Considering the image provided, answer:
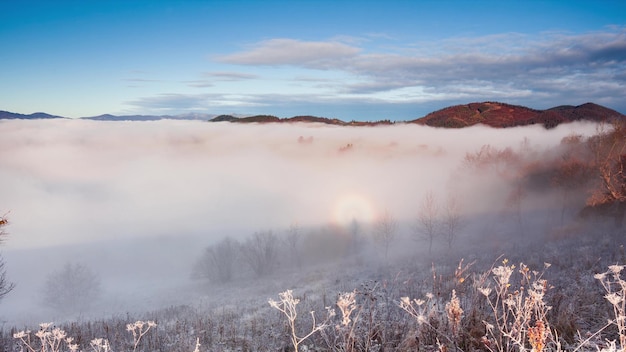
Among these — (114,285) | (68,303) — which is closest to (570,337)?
(68,303)

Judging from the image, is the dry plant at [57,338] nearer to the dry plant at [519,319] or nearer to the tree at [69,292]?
the dry plant at [519,319]

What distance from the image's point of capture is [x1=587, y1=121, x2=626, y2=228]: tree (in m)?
31.6

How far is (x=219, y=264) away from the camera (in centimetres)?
6675

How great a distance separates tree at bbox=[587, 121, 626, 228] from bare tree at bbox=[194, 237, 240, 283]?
5394 centimetres

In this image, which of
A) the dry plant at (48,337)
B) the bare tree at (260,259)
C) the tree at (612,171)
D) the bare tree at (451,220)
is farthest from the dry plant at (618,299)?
the bare tree at (260,259)

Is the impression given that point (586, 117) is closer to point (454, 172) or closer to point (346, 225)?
point (454, 172)

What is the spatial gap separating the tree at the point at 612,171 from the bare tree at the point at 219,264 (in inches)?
2124

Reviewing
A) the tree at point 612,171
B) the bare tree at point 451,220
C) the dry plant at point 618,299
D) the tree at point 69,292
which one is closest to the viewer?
the dry plant at point 618,299

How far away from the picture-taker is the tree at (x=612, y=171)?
104 ft

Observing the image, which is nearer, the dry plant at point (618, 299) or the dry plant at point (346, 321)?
the dry plant at point (618, 299)

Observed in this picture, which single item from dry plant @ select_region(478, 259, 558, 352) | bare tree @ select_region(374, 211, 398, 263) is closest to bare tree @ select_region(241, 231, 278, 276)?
bare tree @ select_region(374, 211, 398, 263)

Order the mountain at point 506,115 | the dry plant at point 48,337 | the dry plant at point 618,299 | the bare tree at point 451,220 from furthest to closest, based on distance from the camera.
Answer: the mountain at point 506,115 < the bare tree at point 451,220 < the dry plant at point 48,337 < the dry plant at point 618,299

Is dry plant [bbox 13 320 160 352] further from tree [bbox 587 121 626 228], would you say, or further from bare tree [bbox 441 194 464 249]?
bare tree [bbox 441 194 464 249]

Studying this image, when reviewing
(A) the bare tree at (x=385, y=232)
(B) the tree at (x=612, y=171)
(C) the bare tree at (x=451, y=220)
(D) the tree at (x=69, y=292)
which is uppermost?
(B) the tree at (x=612, y=171)
